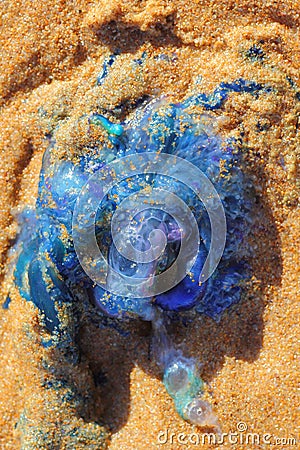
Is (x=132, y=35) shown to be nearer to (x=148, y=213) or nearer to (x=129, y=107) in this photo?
(x=129, y=107)

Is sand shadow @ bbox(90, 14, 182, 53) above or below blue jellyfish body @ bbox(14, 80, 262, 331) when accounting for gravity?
above

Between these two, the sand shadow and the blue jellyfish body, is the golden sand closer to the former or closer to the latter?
the sand shadow

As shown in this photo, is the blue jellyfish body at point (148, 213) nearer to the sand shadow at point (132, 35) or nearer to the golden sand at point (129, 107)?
the golden sand at point (129, 107)

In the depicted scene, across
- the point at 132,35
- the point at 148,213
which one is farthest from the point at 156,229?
the point at 132,35

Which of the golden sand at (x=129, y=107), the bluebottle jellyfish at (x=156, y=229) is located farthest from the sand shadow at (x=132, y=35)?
the bluebottle jellyfish at (x=156, y=229)

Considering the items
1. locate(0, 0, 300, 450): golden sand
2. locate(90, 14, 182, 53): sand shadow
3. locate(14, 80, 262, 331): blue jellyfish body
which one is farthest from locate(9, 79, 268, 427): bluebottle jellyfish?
locate(90, 14, 182, 53): sand shadow

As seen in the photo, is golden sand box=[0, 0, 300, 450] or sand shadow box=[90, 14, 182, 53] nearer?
golden sand box=[0, 0, 300, 450]
